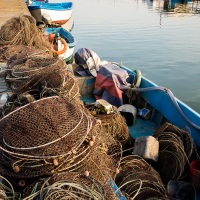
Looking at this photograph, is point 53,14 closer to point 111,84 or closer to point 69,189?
point 111,84

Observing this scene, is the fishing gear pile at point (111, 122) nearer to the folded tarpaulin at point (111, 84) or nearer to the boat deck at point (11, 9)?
the folded tarpaulin at point (111, 84)

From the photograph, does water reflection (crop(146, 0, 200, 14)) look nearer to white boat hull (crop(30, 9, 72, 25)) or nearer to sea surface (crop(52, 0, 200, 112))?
sea surface (crop(52, 0, 200, 112))

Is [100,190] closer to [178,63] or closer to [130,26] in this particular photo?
[178,63]

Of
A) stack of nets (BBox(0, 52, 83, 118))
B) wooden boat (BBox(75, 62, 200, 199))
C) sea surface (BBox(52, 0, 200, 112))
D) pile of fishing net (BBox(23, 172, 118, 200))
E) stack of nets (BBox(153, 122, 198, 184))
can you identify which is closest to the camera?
pile of fishing net (BBox(23, 172, 118, 200))

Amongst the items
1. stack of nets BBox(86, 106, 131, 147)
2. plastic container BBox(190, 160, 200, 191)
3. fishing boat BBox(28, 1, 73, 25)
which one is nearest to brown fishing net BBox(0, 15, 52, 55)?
stack of nets BBox(86, 106, 131, 147)

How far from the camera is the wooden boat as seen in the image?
16.4 ft

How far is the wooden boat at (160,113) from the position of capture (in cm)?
500

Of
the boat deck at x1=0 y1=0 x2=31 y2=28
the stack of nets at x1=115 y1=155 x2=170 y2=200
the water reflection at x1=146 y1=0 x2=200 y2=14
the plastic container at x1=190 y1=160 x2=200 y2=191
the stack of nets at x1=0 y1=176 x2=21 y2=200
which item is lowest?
the water reflection at x1=146 y1=0 x2=200 y2=14

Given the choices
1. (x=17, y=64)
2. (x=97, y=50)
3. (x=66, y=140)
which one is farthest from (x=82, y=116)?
(x=97, y=50)

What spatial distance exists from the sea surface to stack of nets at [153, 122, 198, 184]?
5.43 meters

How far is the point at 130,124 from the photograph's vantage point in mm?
5934

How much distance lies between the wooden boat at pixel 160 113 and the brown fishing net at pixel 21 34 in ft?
5.13

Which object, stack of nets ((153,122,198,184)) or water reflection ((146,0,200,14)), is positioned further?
water reflection ((146,0,200,14))

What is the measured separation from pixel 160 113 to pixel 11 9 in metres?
12.7
